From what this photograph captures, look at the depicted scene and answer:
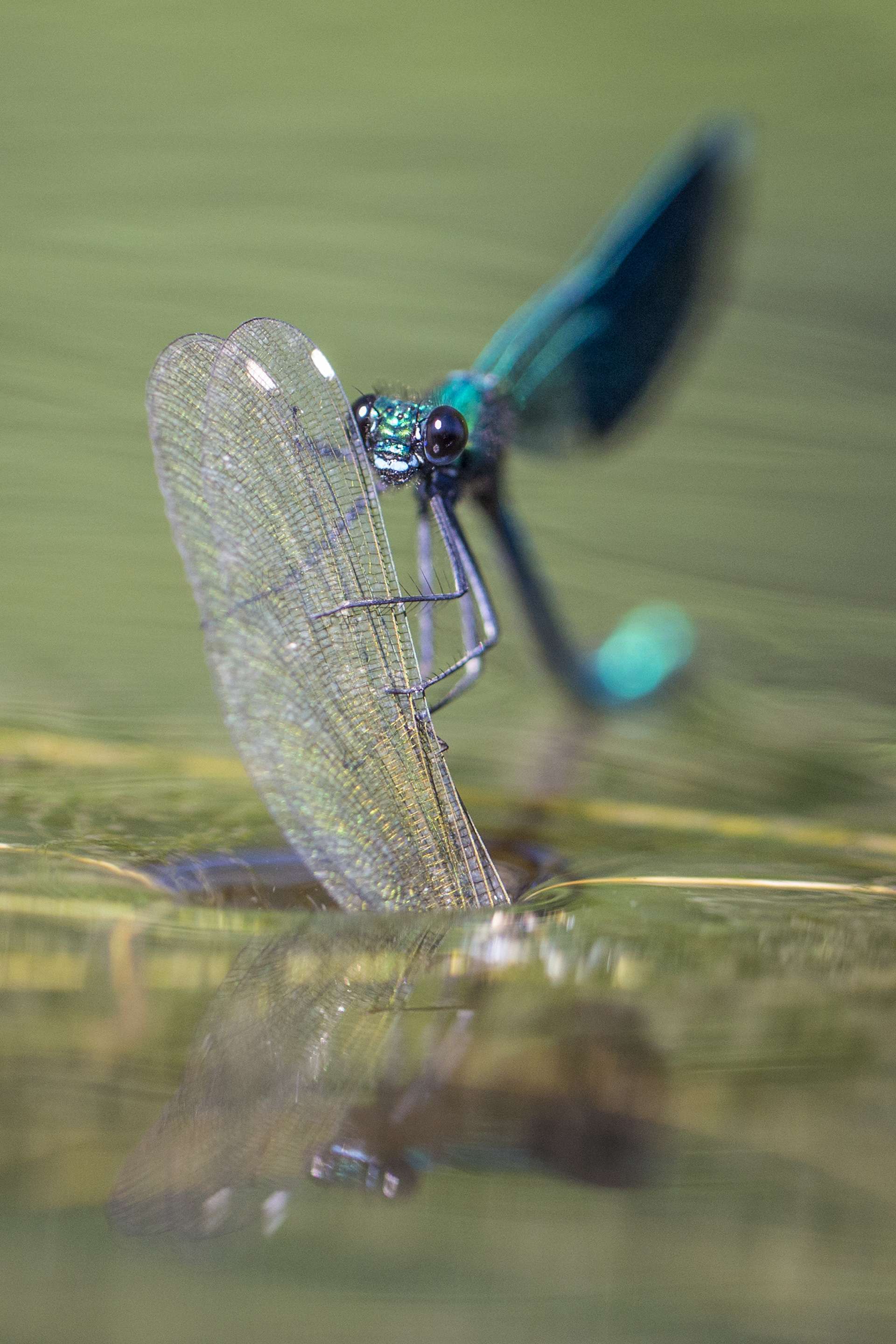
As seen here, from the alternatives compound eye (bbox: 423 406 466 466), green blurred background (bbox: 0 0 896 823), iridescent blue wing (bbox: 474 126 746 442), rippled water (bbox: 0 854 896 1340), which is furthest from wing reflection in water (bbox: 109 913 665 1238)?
iridescent blue wing (bbox: 474 126 746 442)

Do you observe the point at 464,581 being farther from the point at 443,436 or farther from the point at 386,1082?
the point at 386,1082

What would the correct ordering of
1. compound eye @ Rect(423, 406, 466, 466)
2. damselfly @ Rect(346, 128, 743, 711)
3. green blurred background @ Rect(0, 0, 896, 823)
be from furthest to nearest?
green blurred background @ Rect(0, 0, 896, 823), damselfly @ Rect(346, 128, 743, 711), compound eye @ Rect(423, 406, 466, 466)

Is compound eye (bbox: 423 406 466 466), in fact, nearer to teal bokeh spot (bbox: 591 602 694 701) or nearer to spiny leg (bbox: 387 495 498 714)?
spiny leg (bbox: 387 495 498 714)

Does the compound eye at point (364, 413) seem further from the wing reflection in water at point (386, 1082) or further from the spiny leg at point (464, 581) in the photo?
the wing reflection in water at point (386, 1082)

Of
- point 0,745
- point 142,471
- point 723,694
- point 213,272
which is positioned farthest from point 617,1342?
point 213,272

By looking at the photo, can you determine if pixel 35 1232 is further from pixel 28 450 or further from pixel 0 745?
pixel 28 450

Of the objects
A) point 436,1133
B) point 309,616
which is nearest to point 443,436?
point 309,616
